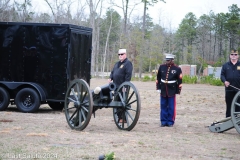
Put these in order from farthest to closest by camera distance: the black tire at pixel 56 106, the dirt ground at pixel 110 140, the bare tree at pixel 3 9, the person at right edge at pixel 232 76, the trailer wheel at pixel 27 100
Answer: the bare tree at pixel 3 9
the black tire at pixel 56 106
the trailer wheel at pixel 27 100
the person at right edge at pixel 232 76
the dirt ground at pixel 110 140

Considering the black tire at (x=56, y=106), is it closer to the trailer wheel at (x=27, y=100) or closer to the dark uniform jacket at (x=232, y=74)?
the trailer wheel at (x=27, y=100)

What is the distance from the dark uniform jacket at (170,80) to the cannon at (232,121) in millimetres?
1359

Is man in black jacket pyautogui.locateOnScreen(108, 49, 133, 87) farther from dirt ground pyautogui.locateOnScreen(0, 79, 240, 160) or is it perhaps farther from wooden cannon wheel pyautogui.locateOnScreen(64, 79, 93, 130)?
wooden cannon wheel pyautogui.locateOnScreen(64, 79, 93, 130)

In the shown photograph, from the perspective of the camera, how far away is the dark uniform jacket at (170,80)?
455 inches

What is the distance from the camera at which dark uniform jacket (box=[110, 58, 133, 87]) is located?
38.0 feet

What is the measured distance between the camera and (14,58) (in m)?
14.4

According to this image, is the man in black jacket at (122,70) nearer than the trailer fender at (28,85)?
Yes

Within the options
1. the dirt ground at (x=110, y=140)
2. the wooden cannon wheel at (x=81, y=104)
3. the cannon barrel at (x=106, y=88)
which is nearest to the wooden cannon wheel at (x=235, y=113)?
the dirt ground at (x=110, y=140)

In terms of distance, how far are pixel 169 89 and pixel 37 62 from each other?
4332 mm

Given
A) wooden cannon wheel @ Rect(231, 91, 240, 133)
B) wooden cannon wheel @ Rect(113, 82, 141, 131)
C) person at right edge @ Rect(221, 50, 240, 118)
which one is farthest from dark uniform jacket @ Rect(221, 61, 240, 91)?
wooden cannon wheel @ Rect(113, 82, 141, 131)

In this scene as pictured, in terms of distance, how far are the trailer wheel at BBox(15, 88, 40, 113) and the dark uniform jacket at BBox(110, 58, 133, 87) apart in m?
3.12

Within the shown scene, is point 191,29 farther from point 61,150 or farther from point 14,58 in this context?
point 61,150

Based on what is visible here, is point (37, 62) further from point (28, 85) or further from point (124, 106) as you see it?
point (124, 106)

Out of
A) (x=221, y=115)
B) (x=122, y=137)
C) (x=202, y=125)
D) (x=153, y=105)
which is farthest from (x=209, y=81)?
(x=122, y=137)
